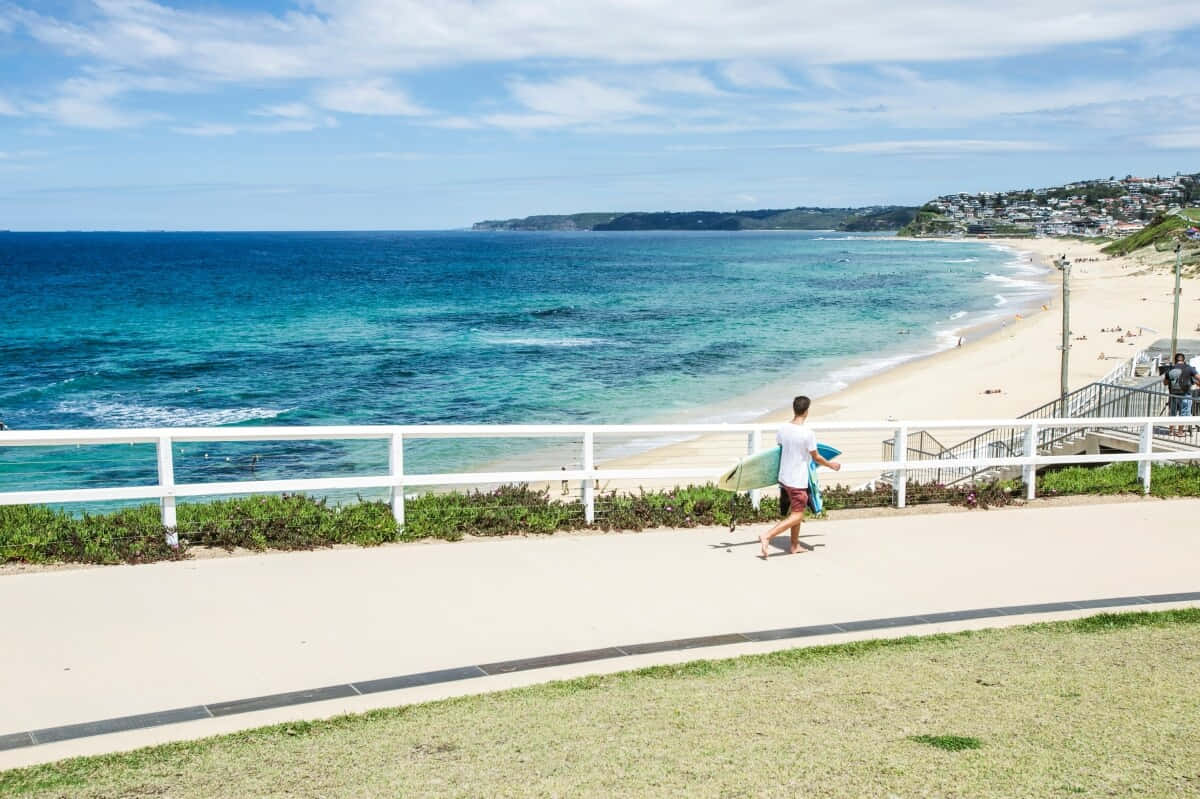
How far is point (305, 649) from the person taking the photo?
717cm

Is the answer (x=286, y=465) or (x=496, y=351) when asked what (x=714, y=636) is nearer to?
(x=286, y=465)

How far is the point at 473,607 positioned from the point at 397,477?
2.28 meters

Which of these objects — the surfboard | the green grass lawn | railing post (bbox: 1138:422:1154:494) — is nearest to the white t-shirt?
the surfboard

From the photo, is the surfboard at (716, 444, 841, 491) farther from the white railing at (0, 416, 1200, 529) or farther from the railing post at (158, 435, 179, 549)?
the railing post at (158, 435, 179, 549)

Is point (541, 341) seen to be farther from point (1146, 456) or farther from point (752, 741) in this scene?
point (752, 741)

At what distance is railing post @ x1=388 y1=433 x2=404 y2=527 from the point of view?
10.1 m

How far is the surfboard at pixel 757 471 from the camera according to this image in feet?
33.8

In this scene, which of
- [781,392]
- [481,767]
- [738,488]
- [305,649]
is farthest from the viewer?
[781,392]

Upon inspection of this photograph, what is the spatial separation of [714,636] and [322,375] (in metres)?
39.7

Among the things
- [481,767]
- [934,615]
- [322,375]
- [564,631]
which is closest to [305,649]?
[564,631]

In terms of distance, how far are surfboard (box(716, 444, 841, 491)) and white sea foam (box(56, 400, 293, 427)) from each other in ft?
87.2

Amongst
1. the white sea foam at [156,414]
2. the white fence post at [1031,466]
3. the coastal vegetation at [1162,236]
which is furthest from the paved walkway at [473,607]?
the coastal vegetation at [1162,236]

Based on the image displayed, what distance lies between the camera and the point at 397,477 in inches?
398

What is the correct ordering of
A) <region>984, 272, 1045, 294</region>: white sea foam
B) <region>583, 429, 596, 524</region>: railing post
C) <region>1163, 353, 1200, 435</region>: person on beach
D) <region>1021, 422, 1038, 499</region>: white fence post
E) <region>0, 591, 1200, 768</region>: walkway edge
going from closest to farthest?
<region>0, 591, 1200, 768</region>: walkway edge, <region>583, 429, 596, 524</region>: railing post, <region>1021, 422, 1038, 499</region>: white fence post, <region>1163, 353, 1200, 435</region>: person on beach, <region>984, 272, 1045, 294</region>: white sea foam
